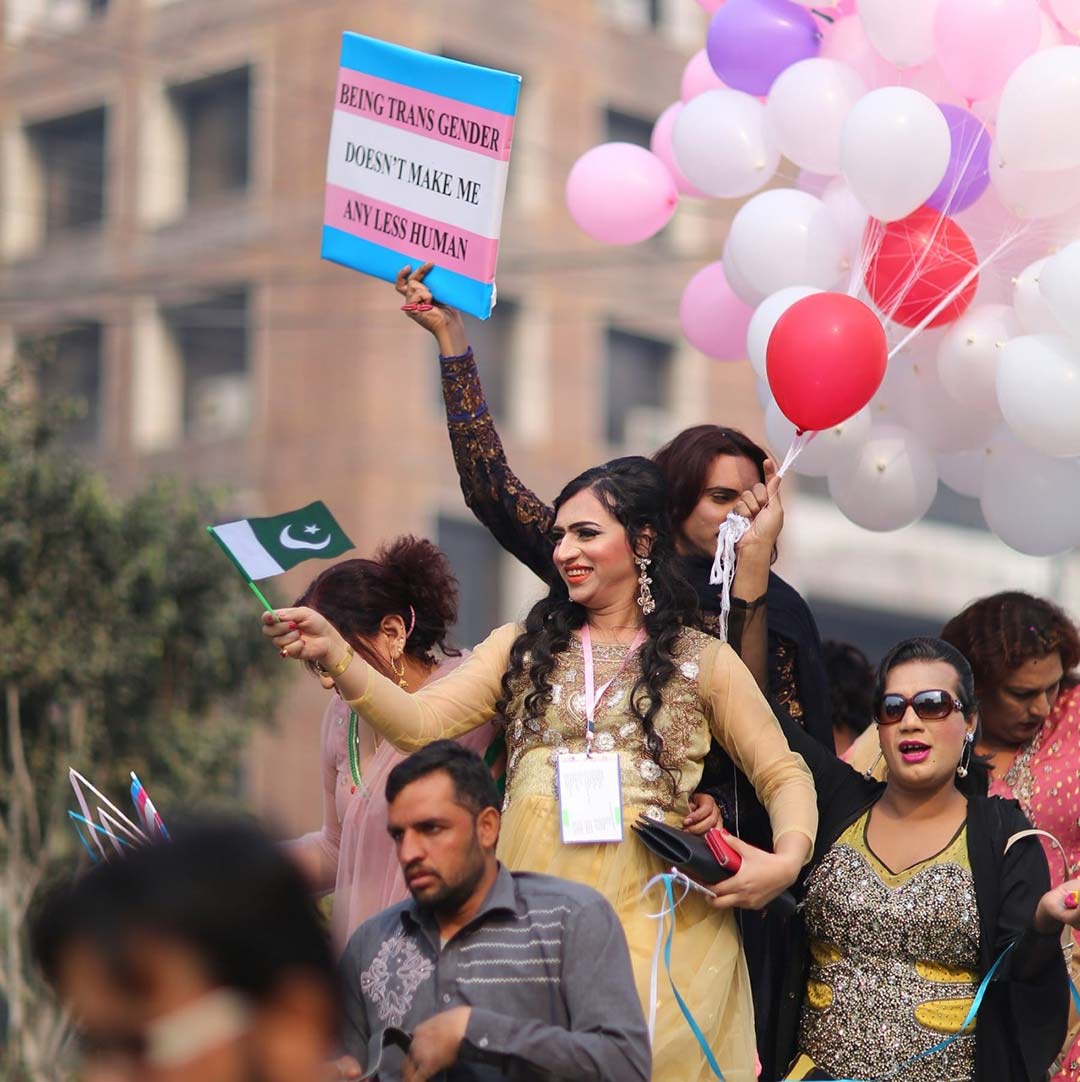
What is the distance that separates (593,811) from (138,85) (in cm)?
2014

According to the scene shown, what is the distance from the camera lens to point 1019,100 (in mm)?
5094

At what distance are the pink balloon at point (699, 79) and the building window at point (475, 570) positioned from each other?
1594cm

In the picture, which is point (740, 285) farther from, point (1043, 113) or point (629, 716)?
point (629, 716)

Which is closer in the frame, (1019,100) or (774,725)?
(774,725)

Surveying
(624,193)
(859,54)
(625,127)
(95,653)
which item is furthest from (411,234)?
(625,127)

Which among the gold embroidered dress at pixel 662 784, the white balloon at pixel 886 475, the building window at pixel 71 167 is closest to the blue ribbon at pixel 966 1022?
the gold embroidered dress at pixel 662 784

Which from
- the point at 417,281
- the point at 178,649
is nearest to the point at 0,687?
the point at 178,649

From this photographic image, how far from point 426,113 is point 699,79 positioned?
56.3 inches

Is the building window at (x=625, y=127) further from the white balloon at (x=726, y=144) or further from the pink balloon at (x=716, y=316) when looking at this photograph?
the white balloon at (x=726, y=144)

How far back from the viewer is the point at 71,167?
24.1 metres

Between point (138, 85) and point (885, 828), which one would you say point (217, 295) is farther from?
point (885, 828)

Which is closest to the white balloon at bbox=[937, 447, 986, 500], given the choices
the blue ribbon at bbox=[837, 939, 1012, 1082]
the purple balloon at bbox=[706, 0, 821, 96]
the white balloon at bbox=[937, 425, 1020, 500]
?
the white balloon at bbox=[937, 425, 1020, 500]

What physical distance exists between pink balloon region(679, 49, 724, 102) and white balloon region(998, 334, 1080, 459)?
1.52 meters

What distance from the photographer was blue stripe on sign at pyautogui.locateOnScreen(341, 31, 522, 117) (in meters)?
5.04
